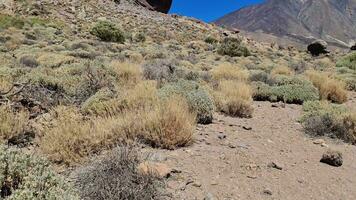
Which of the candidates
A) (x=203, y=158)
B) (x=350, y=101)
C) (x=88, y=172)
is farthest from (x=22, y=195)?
(x=350, y=101)

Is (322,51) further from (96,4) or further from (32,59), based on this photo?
(32,59)

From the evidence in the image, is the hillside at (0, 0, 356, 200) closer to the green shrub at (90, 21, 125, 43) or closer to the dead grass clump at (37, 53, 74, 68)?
the dead grass clump at (37, 53, 74, 68)

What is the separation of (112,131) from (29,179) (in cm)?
225

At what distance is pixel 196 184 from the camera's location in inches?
193

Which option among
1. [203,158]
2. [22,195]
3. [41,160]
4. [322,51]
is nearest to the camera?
[22,195]

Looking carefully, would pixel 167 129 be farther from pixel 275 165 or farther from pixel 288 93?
pixel 288 93

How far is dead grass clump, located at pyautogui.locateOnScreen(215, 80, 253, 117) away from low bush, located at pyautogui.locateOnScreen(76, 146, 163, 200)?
14.1 ft

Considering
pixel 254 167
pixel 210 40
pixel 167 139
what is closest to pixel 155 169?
→ pixel 167 139

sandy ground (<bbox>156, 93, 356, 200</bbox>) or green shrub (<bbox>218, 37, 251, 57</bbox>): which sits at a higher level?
sandy ground (<bbox>156, 93, 356, 200</bbox>)

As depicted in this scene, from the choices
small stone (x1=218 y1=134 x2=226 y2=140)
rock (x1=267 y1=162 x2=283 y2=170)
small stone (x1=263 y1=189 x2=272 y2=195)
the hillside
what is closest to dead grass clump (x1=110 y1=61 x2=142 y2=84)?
the hillside

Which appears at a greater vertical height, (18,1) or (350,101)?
(350,101)

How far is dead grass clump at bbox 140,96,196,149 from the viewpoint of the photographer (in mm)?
5977

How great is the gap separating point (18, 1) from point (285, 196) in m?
33.8

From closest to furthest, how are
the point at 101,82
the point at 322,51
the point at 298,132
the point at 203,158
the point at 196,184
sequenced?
the point at 196,184 < the point at 203,158 < the point at 298,132 < the point at 101,82 < the point at 322,51
